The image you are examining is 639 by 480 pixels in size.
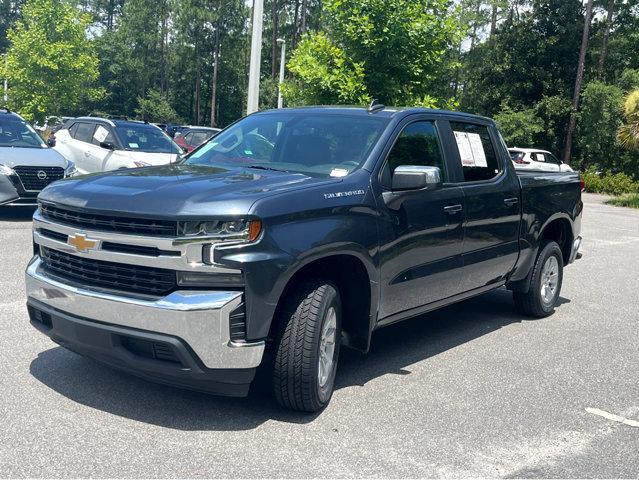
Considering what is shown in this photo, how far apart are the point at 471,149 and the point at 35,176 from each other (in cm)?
795

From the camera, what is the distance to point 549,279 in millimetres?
7199

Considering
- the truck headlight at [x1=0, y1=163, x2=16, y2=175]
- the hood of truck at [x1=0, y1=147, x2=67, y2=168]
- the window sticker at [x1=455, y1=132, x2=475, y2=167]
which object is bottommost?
the truck headlight at [x1=0, y1=163, x2=16, y2=175]

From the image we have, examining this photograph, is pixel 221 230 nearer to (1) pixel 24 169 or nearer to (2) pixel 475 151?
(2) pixel 475 151

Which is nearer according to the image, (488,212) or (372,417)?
(372,417)

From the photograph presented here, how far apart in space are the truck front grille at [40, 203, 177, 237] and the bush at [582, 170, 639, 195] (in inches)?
1203

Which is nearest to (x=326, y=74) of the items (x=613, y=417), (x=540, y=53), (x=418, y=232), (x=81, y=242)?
(x=418, y=232)

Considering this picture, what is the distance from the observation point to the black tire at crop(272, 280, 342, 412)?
13.1ft

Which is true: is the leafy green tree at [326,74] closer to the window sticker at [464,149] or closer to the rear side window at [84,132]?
the rear side window at [84,132]

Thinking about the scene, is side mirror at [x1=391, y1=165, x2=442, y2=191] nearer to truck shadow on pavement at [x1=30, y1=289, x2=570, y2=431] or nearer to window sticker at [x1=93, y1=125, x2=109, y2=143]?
truck shadow on pavement at [x1=30, y1=289, x2=570, y2=431]

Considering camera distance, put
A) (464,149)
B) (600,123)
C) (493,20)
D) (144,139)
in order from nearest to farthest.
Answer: (464,149), (144,139), (600,123), (493,20)

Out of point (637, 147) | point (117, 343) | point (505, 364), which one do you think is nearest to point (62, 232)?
point (117, 343)

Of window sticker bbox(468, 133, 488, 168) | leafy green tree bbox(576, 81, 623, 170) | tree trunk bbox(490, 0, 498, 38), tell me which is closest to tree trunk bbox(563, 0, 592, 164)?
leafy green tree bbox(576, 81, 623, 170)

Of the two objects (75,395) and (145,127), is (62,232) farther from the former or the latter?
(145,127)

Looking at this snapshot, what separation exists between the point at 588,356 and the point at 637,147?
21.6 metres
